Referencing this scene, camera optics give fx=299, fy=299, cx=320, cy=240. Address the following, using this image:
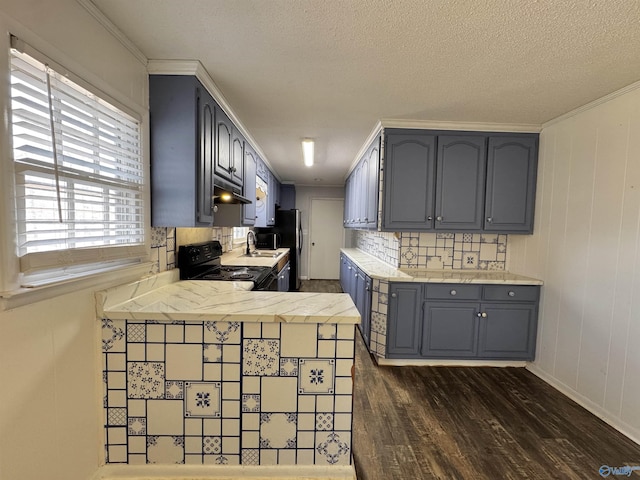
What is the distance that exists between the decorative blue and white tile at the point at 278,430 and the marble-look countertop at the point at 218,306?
504 mm

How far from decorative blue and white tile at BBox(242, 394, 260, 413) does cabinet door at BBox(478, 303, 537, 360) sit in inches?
87.5

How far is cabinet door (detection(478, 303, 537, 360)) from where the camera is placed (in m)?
2.75

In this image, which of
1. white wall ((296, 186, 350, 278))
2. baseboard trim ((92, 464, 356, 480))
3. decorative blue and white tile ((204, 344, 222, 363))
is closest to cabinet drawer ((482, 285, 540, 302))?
baseboard trim ((92, 464, 356, 480))

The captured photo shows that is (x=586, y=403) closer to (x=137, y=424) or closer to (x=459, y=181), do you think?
(x=459, y=181)

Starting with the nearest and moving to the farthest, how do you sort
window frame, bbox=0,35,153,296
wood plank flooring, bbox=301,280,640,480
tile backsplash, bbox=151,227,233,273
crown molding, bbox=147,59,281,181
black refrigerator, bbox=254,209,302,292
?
window frame, bbox=0,35,153,296 < wood plank flooring, bbox=301,280,640,480 < crown molding, bbox=147,59,281,181 < tile backsplash, bbox=151,227,233,273 < black refrigerator, bbox=254,209,302,292

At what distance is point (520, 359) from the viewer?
109 inches

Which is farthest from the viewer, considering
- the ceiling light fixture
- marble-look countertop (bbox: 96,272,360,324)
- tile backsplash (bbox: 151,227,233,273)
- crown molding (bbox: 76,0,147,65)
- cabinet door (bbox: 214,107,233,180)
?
the ceiling light fixture

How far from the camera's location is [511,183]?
2.82 m

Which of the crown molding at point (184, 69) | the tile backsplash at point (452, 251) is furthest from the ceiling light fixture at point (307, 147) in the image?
the tile backsplash at point (452, 251)

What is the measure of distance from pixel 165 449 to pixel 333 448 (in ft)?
2.72

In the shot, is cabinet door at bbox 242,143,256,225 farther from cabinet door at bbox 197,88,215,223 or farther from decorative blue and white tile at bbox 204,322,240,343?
decorative blue and white tile at bbox 204,322,240,343

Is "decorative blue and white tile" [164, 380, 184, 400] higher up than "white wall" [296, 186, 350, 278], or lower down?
lower down

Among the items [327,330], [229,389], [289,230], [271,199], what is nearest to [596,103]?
[327,330]

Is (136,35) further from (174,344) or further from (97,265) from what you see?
(174,344)
